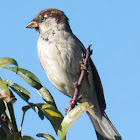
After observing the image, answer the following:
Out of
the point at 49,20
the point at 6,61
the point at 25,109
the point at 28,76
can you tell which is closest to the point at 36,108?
the point at 25,109

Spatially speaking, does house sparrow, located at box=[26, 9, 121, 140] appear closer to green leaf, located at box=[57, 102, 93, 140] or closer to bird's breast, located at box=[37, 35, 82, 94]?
bird's breast, located at box=[37, 35, 82, 94]

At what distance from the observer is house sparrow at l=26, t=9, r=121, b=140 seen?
369 centimetres

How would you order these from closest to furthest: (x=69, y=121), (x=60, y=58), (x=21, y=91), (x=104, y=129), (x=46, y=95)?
(x=69, y=121) → (x=21, y=91) → (x=46, y=95) → (x=60, y=58) → (x=104, y=129)

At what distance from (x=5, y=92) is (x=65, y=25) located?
98.7 inches

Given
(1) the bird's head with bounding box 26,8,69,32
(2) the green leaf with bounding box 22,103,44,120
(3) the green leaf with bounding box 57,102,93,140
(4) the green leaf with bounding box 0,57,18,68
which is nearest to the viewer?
(3) the green leaf with bounding box 57,102,93,140

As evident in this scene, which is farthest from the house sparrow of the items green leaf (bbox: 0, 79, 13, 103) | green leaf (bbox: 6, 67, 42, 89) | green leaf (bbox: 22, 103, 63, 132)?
green leaf (bbox: 0, 79, 13, 103)

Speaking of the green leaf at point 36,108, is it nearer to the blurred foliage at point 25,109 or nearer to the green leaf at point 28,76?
the blurred foliage at point 25,109

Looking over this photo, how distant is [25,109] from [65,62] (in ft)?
5.30

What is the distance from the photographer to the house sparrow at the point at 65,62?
369 centimetres

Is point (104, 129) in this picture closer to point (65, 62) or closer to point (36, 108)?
point (65, 62)

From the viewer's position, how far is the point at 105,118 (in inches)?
167

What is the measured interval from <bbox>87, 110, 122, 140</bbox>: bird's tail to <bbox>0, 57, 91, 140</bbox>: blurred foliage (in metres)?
1.78

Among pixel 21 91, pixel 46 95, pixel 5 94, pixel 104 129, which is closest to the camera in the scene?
pixel 5 94

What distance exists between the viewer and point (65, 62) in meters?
3.68
